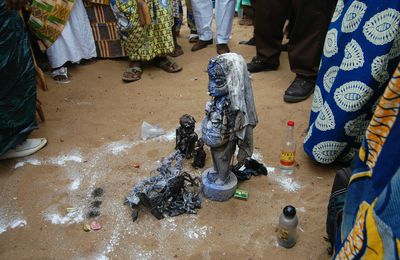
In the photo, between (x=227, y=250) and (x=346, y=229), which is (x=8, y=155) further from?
(x=346, y=229)

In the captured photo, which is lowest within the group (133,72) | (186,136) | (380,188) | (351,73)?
(133,72)

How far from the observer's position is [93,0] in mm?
4238

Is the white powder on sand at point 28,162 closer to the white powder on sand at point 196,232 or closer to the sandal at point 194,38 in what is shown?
the white powder on sand at point 196,232

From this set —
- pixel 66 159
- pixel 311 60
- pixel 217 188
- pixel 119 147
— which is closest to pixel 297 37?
pixel 311 60

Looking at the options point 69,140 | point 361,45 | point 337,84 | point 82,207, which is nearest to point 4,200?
point 82,207

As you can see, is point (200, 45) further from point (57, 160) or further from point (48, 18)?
point (57, 160)

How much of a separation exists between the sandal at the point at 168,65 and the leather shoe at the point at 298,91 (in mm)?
1438

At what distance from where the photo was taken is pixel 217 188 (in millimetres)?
2326

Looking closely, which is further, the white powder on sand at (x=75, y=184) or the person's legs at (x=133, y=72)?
the person's legs at (x=133, y=72)

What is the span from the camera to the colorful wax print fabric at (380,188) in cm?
89

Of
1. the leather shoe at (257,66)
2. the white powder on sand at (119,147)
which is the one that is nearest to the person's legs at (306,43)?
the leather shoe at (257,66)

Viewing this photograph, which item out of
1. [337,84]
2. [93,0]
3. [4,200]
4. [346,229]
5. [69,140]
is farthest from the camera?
[93,0]

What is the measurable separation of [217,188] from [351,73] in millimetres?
1130

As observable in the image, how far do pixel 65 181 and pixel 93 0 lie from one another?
8.42ft
